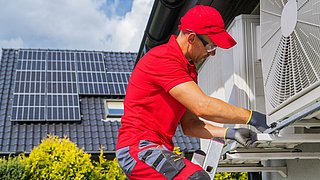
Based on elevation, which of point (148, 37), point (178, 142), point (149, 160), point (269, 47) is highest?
point (178, 142)

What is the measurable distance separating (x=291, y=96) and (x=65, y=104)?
32.7ft

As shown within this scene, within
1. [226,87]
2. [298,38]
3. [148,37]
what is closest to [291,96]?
[298,38]

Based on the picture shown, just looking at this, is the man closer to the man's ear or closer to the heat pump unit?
the man's ear

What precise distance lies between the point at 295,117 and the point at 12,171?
22.6ft

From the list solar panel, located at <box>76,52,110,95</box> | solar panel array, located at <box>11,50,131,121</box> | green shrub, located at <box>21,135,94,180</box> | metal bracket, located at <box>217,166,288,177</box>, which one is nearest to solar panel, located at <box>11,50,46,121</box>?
solar panel array, located at <box>11,50,131,121</box>

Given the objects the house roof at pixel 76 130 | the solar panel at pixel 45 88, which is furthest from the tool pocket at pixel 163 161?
the solar panel at pixel 45 88

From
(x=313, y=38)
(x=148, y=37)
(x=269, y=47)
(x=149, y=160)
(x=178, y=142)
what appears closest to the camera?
(x=313, y=38)

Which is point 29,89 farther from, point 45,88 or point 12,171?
point 12,171

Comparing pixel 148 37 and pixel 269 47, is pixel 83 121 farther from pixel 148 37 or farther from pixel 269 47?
pixel 269 47

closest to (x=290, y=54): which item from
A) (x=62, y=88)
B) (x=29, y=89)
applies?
(x=29, y=89)

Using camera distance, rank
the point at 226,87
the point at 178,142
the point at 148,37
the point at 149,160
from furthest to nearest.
Answer: 1. the point at 178,142
2. the point at 148,37
3. the point at 226,87
4. the point at 149,160

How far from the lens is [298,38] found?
2.05 metres

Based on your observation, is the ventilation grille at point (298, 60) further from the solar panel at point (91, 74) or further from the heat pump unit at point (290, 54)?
the solar panel at point (91, 74)

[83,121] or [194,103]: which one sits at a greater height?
[83,121]
